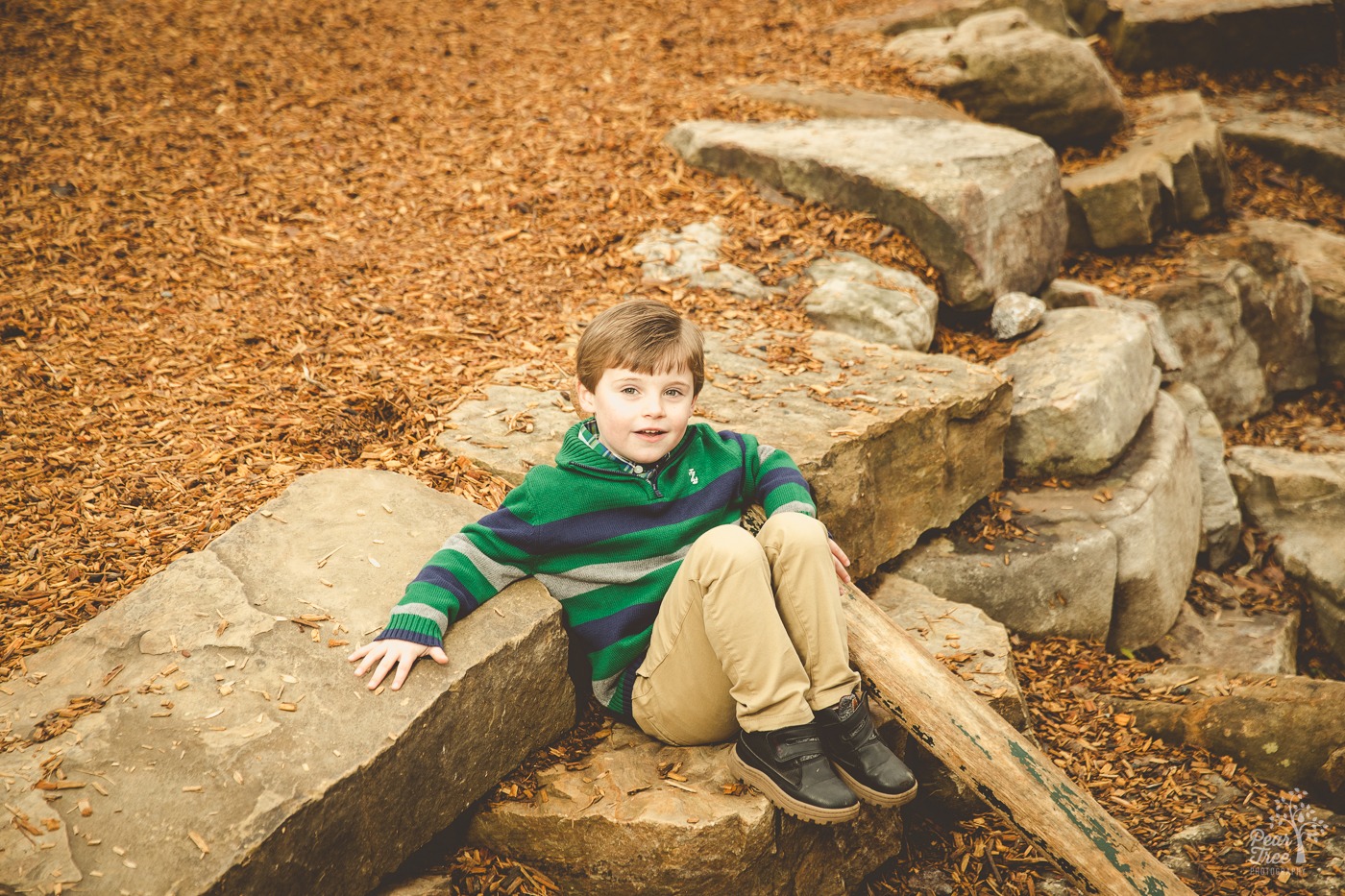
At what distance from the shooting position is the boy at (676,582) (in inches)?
96.9

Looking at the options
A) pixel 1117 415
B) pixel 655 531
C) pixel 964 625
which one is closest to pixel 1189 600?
pixel 1117 415

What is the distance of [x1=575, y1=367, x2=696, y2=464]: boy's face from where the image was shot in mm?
2711

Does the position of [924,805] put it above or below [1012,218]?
below

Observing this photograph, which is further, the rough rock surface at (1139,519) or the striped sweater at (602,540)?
the rough rock surface at (1139,519)

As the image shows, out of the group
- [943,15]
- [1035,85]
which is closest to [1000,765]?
[1035,85]

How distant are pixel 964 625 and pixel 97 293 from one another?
3976mm

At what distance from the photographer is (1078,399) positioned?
4.27m

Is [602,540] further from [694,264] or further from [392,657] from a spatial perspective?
[694,264]

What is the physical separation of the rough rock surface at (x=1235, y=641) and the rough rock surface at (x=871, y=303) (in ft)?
6.11

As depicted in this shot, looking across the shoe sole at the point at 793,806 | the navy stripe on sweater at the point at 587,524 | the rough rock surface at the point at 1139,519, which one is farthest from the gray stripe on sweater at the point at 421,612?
the rough rock surface at the point at 1139,519

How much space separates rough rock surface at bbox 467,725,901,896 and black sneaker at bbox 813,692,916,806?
236 mm

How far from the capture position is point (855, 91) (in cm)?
651

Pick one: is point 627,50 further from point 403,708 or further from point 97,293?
point 403,708

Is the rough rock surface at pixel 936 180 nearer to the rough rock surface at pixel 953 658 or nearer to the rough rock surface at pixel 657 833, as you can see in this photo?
the rough rock surface at pixel 953 658
